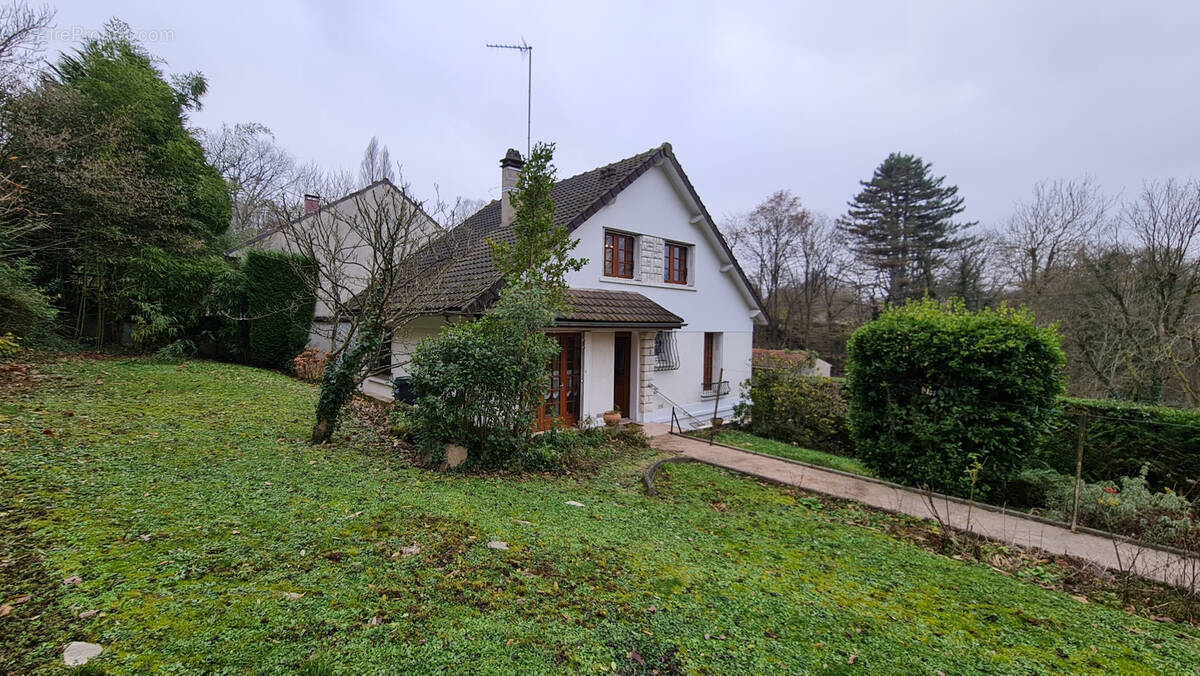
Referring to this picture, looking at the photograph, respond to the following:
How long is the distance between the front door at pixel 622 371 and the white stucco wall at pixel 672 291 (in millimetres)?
300

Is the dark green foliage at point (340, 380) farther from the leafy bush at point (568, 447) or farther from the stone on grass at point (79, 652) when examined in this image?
the stone on grass at point (79, 652)

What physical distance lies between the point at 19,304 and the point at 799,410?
16.4 m

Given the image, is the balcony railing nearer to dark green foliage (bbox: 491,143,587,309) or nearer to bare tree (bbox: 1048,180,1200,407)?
dark green foliage (bbox: 491,143,587,309)

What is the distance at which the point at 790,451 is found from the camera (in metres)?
10.3

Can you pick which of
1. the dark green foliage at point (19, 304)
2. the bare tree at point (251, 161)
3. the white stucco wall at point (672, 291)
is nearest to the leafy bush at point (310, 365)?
the dark green foliage at point (19, 304)

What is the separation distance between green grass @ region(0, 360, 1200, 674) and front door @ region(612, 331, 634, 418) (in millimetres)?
5919

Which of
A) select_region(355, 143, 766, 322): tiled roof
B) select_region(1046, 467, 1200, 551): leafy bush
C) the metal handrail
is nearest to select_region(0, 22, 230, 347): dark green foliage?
select_region(355, 143, 766, 322): tiled roof

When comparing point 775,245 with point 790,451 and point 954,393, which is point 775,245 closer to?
point 790,451

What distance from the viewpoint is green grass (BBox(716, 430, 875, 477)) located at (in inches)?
348

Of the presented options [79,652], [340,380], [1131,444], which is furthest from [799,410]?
[79,652]

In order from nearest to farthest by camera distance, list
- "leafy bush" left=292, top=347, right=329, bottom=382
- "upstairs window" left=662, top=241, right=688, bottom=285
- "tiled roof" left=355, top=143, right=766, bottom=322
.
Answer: "tiled roof" left=355, top=143, right=766, bottom=322 < "upstairs window" left=662, top=241, right=688, bottom=285 < "leafy bush" left=292, top=347, right=329, bottom=382

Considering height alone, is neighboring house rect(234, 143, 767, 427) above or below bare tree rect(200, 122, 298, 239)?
below

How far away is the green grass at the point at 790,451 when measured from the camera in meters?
8.84

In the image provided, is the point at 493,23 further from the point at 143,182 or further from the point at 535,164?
the point at 143,182
